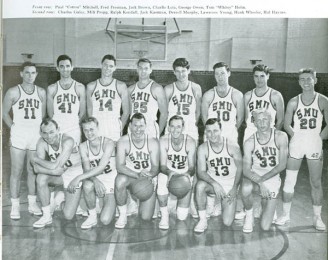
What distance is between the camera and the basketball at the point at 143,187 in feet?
7.26

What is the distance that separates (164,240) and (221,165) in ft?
1.58

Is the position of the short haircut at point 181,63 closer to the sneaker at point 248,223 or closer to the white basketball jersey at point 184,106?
the white basketball jersey at point 184,106

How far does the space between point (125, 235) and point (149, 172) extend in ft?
1.12

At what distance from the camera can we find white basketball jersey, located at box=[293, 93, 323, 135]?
2.11 metres

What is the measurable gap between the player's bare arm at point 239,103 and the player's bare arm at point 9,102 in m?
1.11

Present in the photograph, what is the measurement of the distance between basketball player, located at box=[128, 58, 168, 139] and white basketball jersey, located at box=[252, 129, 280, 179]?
499 mm

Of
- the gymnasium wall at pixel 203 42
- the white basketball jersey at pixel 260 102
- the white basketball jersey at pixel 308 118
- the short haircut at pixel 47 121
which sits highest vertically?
the gymnasium wall at pixel 203 42

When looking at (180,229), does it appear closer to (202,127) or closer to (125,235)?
(125,235)

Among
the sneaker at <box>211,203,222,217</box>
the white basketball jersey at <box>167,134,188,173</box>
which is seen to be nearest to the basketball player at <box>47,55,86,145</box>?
the white basketball jersey at <box>167,134,188,173</box>

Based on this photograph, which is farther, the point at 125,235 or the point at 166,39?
the point at 125,235

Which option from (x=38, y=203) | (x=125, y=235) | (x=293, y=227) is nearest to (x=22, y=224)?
(x=38, y=203)

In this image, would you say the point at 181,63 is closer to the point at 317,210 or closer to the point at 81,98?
the point at 81,98

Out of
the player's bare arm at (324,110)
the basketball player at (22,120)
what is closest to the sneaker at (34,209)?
the basketball player at (22,120)

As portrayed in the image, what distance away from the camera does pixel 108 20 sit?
2.01 m
